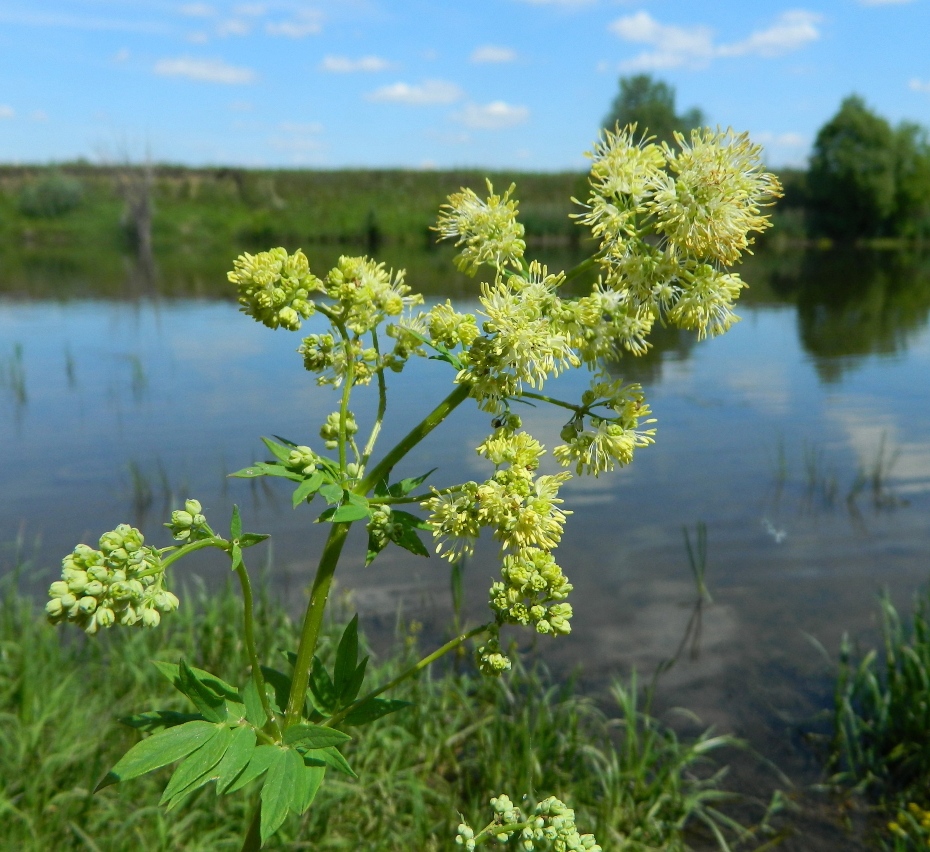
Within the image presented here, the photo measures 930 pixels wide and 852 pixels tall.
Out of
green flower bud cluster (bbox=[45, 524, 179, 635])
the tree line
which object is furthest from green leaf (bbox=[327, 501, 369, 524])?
the tree line

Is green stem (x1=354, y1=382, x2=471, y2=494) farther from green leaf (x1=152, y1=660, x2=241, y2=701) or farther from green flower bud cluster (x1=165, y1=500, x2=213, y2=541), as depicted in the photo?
green leaf (x1=152, y1=660, x2=241, y2=701)

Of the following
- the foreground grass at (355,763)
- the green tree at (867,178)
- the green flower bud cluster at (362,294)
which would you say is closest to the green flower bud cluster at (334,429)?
the green flower bud cluster at (362,294)

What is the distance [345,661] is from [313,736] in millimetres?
286

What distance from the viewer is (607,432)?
182 cm

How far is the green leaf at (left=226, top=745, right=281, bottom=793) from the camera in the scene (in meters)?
1.52

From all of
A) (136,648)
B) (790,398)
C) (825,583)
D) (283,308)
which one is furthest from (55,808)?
(790,398)

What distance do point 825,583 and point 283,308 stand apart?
26.6 ft

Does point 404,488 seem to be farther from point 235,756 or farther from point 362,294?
point 235,756

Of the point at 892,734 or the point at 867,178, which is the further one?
the point at 867,178

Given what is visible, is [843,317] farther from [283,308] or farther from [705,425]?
[283,308]

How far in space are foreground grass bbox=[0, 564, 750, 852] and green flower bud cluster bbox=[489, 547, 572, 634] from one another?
8.21ft

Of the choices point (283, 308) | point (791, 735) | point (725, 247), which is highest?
point (725, 247)

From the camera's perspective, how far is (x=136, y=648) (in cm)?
564

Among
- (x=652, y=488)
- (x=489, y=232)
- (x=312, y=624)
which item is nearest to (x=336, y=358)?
(x=489, y=232)
